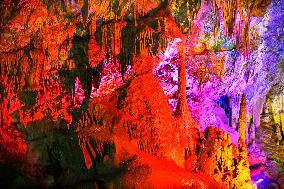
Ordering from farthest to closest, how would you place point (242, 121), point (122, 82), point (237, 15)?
point (242, 121)
point (122, 82)
point (237, 15)

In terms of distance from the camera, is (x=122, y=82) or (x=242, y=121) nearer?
(x=122, y=82)

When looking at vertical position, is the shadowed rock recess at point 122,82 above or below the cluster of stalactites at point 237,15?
below

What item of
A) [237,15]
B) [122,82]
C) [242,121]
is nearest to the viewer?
[237,15]

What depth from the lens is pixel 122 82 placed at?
6461 mm

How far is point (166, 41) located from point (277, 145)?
4879 millimetres

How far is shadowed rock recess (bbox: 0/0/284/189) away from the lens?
5500 millimetres

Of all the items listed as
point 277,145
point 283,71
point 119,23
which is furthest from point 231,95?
point 119,23

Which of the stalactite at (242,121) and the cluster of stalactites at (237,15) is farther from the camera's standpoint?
the stalactite at (242,121)

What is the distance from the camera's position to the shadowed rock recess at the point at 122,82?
18.0 feet

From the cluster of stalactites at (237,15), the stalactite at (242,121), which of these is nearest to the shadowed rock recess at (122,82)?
the cluster of stalactites at (237,15)

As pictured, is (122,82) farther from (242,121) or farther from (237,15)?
(242,121)

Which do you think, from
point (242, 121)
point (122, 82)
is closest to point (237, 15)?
point (122, 82)

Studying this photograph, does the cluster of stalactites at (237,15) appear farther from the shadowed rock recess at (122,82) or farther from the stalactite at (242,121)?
the stalactite at (242,121)

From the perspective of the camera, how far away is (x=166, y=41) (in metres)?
5.62
